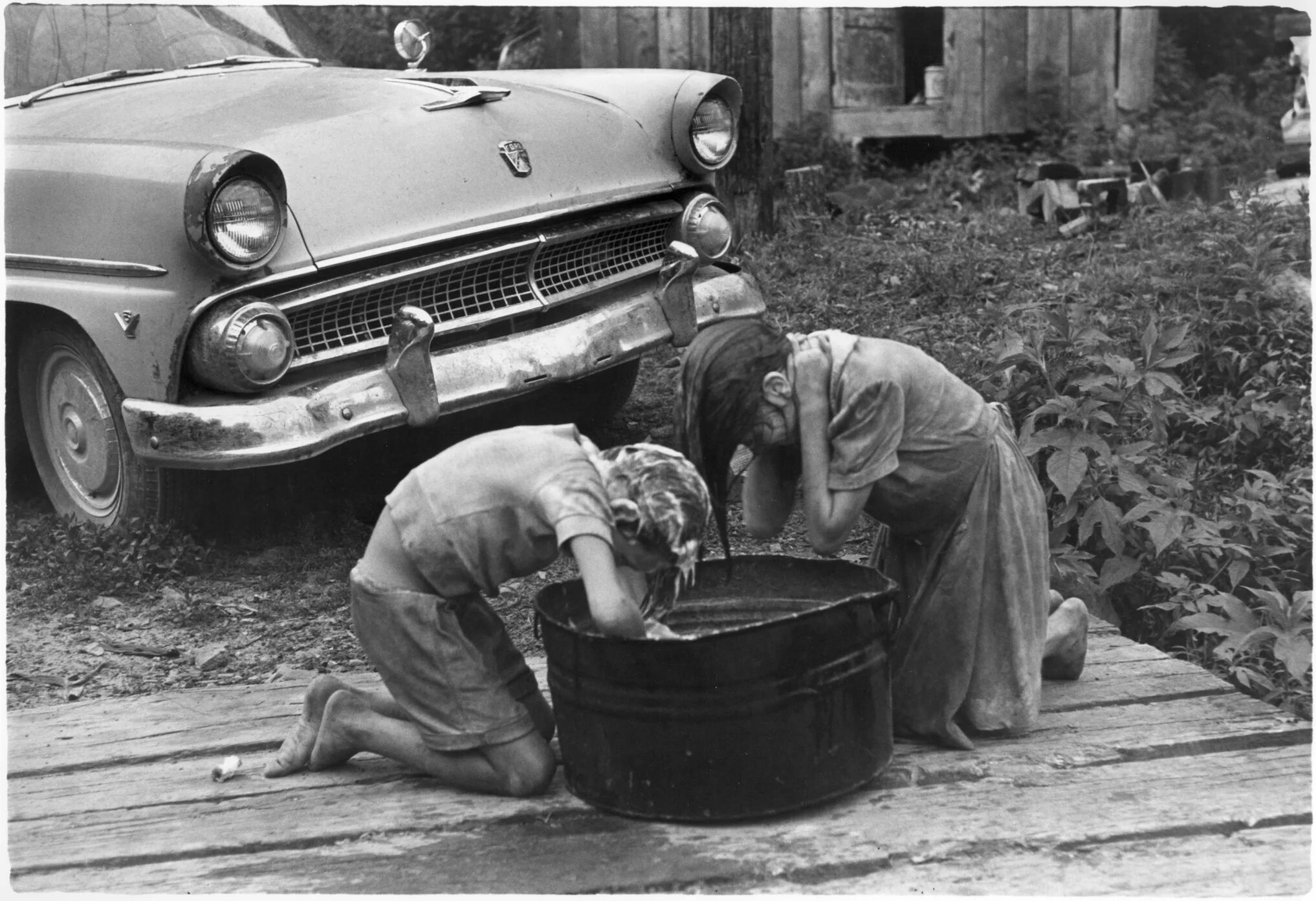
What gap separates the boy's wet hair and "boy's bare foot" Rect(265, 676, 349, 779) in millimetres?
801

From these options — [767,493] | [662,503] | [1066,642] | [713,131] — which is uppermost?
[713,131]

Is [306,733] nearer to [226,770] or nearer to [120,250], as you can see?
[226,770]

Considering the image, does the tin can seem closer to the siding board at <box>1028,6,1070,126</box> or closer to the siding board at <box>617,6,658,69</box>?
the siding board at <box>1028,6,1070,126</box>

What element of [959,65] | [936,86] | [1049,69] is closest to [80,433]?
[936,86]

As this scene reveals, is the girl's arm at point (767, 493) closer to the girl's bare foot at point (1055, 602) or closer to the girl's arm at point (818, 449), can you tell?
the girl's arm at point (818, 449)

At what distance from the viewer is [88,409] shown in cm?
402

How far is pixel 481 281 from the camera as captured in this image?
4.15m

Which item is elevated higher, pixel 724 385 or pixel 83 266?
pixel 83 266

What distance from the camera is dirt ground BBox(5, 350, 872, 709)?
375cm

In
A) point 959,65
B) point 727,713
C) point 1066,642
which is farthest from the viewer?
point 959,65

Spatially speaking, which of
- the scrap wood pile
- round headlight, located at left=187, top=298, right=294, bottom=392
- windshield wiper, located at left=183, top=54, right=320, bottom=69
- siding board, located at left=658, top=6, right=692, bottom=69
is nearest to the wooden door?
siding board, located at left=658, top=6, right=692, bottom=69

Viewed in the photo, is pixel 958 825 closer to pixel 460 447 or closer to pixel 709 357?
pixel 709 357

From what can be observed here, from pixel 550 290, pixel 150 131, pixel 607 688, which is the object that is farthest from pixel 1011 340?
pixel 150 131

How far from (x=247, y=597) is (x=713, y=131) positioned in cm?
202
